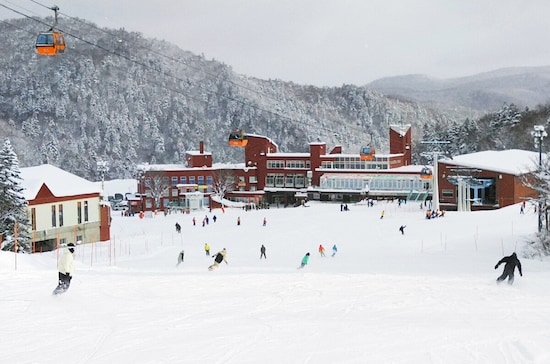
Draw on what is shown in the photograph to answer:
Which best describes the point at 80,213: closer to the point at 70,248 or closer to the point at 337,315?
the point at 70,248

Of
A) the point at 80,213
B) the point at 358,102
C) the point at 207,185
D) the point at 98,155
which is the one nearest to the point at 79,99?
the point at 98,155

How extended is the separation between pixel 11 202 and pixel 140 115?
462ft

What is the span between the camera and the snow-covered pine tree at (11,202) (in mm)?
31875

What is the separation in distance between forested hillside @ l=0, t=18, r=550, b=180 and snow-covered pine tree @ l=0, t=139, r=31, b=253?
10390 centimetres

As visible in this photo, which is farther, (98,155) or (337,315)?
(98,155)

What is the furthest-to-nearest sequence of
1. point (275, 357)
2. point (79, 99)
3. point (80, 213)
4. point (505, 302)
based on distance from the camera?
point (79, 99)
point (80, 213)
point (505, 302)
point (275, 357)

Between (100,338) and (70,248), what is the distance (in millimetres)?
4431

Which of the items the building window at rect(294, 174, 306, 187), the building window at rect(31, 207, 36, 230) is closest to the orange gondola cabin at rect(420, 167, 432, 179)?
the building window at rect(31, 207, 36, 230)

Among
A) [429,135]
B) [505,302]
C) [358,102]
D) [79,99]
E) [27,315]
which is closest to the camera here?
[27,315]

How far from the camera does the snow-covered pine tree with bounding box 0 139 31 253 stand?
31.9 metres

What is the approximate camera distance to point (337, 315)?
1058 cm

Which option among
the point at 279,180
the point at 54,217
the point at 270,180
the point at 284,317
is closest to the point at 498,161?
the point at 279,180

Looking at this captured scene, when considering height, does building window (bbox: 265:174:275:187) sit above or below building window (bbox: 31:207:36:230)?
above

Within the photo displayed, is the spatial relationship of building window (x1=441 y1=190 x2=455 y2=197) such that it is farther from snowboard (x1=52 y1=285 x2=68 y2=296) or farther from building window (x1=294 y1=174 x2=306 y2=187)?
snowboard (x1=52 y1=285 x2=68 y2=296)
